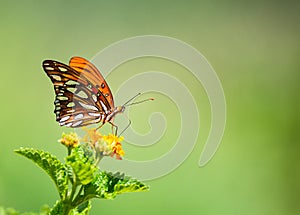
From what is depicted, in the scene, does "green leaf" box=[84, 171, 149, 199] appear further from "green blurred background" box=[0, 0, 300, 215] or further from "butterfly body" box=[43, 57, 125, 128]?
"green blurred background" box=[0, 0, 300, 215]

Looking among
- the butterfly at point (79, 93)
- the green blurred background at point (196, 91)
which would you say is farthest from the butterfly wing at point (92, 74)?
the green blurred background at point (196, 91)

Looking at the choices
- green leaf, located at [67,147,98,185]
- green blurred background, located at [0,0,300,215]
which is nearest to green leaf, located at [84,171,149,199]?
green leaf, located at [67,147,98,185]

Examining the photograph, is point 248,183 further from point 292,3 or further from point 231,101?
point 292,3

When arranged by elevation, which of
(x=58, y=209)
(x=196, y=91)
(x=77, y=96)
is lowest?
(x=58, y=209)

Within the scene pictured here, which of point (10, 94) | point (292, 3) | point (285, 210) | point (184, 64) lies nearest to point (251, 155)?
point (285, 210)

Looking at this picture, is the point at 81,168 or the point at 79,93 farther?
the point at 79,93

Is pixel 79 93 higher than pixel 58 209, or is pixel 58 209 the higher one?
pixel 79 93

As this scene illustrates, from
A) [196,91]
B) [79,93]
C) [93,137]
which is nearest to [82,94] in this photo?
[79,93]

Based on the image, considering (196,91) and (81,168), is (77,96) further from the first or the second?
(196,91)
